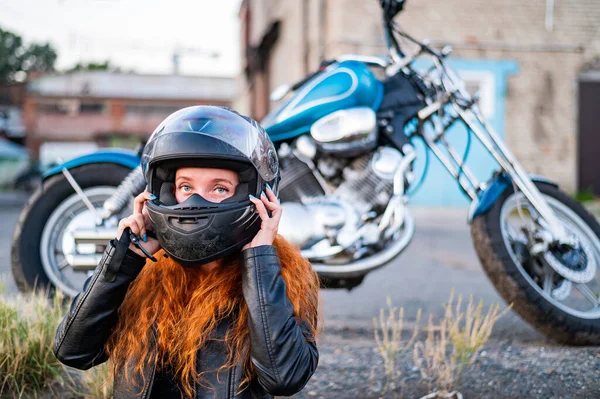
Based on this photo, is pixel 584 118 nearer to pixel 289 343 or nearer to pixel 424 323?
pixel 424 323

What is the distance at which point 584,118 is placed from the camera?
12.0 metres

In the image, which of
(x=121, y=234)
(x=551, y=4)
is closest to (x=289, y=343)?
(x=121, y=234)

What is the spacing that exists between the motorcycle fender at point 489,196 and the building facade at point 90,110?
33457 mm

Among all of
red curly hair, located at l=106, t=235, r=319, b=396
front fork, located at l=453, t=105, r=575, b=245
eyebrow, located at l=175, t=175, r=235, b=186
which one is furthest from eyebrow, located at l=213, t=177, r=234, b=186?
front fork, located at l=453, t=105, r=575, b=245

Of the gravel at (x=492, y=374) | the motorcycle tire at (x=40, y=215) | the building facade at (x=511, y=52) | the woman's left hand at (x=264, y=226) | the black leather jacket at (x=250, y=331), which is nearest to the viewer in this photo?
the black leather jacket at (x=250, y=331)

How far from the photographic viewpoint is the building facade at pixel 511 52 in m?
10.8

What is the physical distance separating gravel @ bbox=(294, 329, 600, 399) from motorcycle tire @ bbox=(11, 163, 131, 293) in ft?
4.86

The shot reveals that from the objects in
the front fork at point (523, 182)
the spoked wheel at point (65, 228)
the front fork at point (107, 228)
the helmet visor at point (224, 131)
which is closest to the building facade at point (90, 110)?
the spoked wheel at point (65, 228)

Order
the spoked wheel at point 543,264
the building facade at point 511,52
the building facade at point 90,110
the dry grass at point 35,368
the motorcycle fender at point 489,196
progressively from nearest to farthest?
1. the dry grass at point 35,368
2. the spoked wheel at point 543,264
3. the motorcycle fender at point 489,196
4. the building facade at point 511,52
5. the building facade at point 90,110

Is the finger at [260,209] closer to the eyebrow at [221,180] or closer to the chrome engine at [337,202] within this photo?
the eyebrow at [221,180]

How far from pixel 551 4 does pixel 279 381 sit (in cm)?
1133

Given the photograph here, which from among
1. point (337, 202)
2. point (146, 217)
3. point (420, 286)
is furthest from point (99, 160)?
point (420, 286)

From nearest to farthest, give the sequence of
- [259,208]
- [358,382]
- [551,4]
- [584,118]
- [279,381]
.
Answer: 1. [279,381]
2. [259,208]
3. [358,382]
4. [551,4]
5. [584,118]

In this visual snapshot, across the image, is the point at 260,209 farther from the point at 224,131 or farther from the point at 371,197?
the point at 371,197
